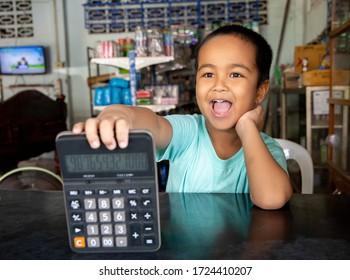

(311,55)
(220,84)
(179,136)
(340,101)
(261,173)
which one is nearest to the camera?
(261,173)

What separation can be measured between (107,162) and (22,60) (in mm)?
6772

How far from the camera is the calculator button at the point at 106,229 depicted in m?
0.49

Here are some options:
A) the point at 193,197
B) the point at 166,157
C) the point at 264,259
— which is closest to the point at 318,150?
the point at 166,157

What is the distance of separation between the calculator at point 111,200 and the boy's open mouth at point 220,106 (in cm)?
47

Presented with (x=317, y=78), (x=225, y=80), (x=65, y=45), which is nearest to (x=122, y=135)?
(x=225, y=80)

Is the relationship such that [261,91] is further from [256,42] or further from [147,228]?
[147,228]

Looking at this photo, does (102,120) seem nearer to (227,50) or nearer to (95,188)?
(95,188)

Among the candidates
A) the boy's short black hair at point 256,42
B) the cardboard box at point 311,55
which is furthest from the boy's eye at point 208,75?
the cardboard box at point 311,55

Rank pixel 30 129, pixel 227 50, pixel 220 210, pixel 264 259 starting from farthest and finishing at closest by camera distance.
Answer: pixel 30 129, pixel 227 50, pixel 220 210, pixel 264 259

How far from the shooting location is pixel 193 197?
30.5 inches

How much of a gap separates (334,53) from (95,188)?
8.20 ft

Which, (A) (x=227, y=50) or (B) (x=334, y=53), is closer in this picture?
(A) (x=227, y=50)

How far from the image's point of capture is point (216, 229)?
570 mm

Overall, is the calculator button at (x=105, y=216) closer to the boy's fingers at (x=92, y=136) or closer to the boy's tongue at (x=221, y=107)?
the boy's fingers at (x=92, y=136)
